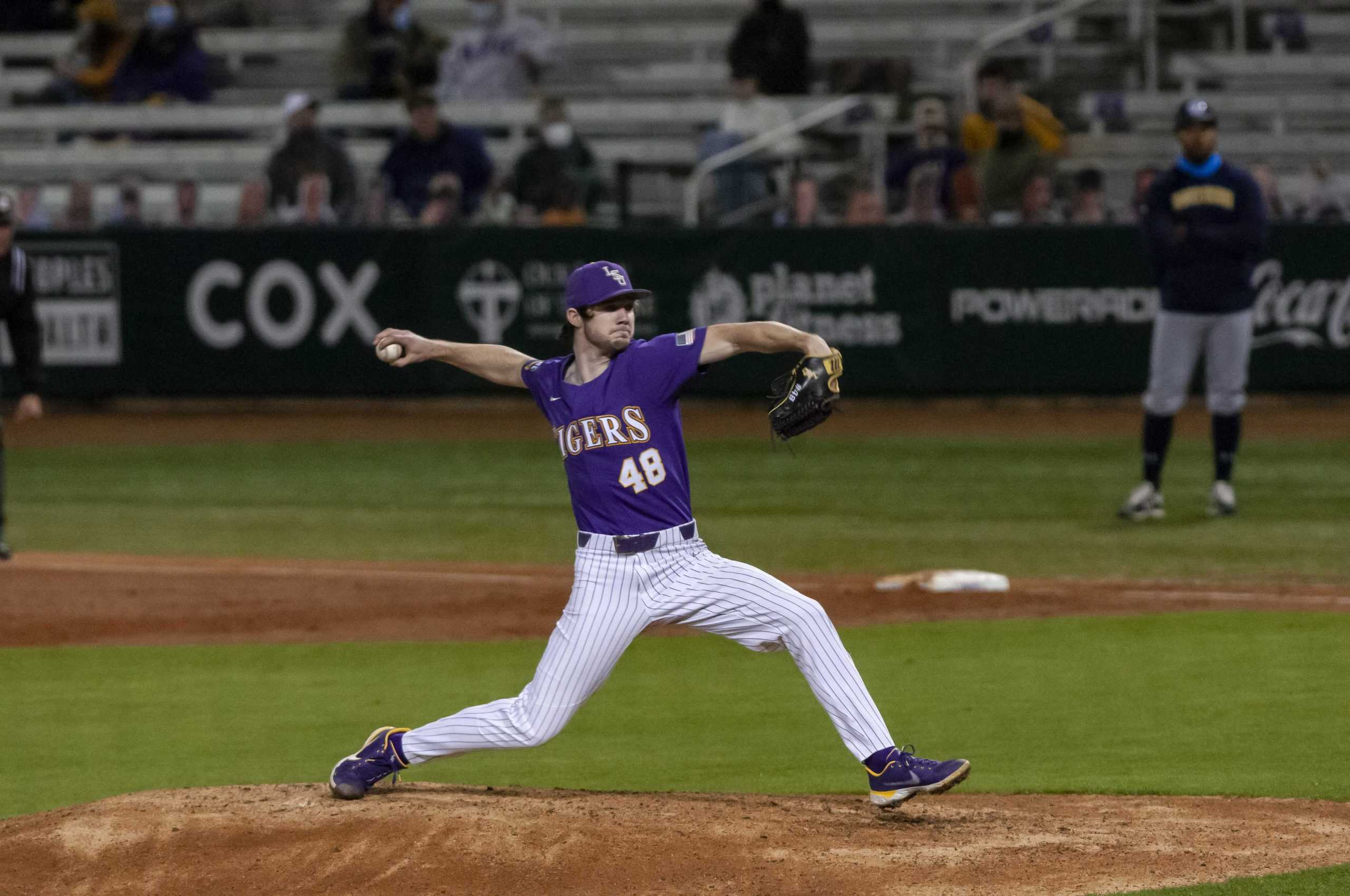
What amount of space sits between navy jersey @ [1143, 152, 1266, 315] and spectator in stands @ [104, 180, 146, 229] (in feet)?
35.2

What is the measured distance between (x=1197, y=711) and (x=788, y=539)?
477 cm

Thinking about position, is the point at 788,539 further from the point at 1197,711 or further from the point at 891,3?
the point at 891,3

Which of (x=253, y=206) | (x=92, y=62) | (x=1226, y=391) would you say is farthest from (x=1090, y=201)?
(x=92, y=62)

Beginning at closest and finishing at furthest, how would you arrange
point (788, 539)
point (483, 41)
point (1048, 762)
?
1. point (1048, 762)
2. point (788, 539)
3. point (483, 41)

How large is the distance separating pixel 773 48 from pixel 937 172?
313 cm

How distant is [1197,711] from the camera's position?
7.30 metres

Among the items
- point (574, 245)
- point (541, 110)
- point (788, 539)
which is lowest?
point (788, 539)

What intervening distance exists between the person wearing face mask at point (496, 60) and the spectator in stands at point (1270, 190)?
805 centimetres

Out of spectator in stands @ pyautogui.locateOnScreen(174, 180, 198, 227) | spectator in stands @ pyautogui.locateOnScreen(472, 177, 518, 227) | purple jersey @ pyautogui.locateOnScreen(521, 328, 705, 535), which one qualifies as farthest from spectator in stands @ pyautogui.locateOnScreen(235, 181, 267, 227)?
purple jersey @ pyautogui.locateOnScreen(521, 328, 705, 535)

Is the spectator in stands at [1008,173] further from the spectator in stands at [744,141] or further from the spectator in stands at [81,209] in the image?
the spectator in stands at [81,209]

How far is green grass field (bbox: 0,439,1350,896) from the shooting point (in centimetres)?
661

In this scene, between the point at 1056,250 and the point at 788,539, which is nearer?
the point at 788,539

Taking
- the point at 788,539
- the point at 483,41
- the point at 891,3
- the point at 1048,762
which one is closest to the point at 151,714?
the point at 1048,762

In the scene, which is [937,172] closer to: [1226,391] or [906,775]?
[1226,391]
